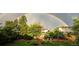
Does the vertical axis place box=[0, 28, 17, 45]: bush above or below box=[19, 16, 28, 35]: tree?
below

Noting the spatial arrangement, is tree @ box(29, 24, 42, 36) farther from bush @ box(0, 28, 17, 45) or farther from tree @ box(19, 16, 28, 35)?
bush @ box(0, 28, 17, 45)

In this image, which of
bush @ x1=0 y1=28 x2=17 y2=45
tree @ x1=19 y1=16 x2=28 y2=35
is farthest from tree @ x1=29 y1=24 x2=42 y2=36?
bush @ x1=0 y1=28 x2=17 y2=45

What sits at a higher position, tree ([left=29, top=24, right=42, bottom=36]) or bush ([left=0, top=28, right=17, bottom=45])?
tree ([left=29, top=24, right=42, bottom=36])

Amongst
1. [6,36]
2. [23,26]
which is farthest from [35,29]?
[6,36]

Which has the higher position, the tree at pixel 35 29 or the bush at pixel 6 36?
the tree at pixel 35 29

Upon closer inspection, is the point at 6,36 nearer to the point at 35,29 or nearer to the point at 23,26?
the point at 23,26

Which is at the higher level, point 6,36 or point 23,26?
point 23,26

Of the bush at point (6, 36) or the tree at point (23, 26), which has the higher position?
the tree at point (23, 26)

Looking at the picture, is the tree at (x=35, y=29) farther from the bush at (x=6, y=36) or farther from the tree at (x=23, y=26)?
the bush at (x=6, y=36)

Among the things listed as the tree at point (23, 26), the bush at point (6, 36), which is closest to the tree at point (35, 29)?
the tree at point (23, 26)
